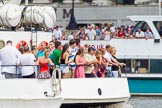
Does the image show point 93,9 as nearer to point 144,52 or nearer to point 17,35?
point 144,52

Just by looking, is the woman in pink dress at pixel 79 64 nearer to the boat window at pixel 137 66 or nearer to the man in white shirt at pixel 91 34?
the boat window at pixel 137 66

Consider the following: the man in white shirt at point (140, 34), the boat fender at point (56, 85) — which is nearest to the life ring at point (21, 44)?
the boat fender at point (56, 85)

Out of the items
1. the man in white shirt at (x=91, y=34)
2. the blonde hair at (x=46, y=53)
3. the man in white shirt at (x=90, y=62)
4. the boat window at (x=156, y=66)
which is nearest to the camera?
the blonde hair at (x=46, y=53)

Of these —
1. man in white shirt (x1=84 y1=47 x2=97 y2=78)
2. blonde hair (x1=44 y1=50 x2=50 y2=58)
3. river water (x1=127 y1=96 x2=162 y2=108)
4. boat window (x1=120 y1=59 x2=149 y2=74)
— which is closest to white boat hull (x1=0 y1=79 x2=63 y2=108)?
blonde hair (x1=44 y1=50 x2=50 y2=58)

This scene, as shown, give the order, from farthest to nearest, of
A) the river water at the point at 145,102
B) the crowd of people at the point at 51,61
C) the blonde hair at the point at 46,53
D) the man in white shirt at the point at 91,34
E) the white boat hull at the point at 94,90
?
the man in white shirt at the point at 91,34
the river water at the point at 145,102
the white boat hull at the point at 94,90
the crowd of people at the point at 51,61
the blonde hair at the point at 46,53

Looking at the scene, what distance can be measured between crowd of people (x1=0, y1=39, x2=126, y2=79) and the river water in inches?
347

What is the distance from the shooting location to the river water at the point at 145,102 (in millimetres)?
39044

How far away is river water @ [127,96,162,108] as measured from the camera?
128 feet

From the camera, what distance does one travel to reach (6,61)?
28062 mm

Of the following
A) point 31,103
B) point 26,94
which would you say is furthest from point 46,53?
point 31,103

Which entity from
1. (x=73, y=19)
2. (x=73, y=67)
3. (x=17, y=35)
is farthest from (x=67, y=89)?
(x=73, y=19)

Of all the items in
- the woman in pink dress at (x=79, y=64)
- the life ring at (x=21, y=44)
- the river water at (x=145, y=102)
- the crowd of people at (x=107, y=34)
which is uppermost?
the life ring at (x=21, y=44)

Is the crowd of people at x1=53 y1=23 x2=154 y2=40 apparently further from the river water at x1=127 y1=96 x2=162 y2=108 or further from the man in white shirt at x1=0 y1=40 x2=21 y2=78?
the man in white shirt at x1=0 y1=40 x2=21 y2=78

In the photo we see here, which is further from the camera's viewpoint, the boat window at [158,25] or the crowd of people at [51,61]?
the boat window at [158,25]
